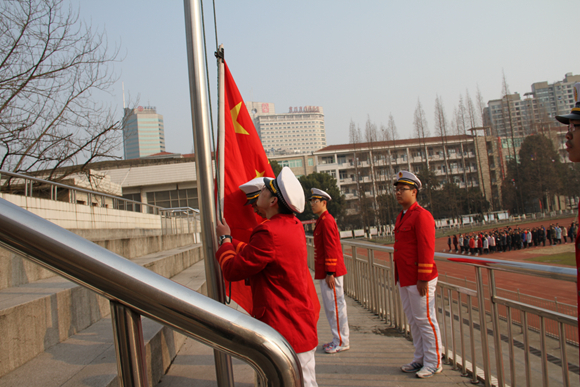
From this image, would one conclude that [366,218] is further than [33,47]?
Yes

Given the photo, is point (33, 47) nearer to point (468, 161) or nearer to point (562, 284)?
point (562, 284)

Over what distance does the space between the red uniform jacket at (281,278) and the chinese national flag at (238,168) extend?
24cm

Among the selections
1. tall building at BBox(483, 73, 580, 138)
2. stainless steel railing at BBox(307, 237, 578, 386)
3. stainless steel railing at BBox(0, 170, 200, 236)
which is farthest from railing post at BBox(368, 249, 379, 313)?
tall building at BBox(483, 73, 580, 138)

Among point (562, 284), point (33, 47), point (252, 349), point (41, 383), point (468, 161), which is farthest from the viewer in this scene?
point (468, 161)

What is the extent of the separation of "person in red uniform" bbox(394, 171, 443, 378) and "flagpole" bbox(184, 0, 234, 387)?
2358 mm

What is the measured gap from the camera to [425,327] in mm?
3799

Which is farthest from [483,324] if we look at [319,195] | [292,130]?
[292,130]

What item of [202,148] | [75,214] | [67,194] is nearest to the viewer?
[202,148]

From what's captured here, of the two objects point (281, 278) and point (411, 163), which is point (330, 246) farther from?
point (411, 163)

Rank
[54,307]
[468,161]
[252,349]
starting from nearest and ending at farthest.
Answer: [252,349], [54,307], [468,161]

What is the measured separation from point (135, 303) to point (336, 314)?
422 cm

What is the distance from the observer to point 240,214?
9.01 ft

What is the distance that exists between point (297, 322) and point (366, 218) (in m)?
62.8

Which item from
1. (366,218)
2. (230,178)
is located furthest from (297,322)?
(366,218)
